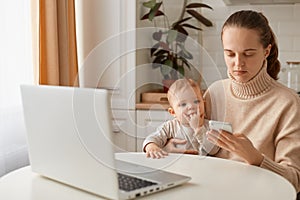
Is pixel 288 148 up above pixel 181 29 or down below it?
below

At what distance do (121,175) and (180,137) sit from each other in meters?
0.48

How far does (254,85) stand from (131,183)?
2.41 ft

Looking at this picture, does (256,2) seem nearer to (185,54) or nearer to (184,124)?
(185,54)

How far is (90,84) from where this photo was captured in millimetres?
2838

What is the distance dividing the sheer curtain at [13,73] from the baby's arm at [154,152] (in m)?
0.80

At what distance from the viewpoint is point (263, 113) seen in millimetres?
1764

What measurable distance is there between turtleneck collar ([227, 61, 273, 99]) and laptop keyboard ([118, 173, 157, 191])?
685mm

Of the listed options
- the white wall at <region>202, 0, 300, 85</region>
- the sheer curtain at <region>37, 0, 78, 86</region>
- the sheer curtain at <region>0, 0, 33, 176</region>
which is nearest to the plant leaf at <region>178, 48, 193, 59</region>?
the white wall at <region>202, 0, 300, 85</region>

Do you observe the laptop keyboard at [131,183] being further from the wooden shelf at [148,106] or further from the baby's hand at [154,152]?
the wooden shelf at [148,106]

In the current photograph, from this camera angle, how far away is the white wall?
9.86ft

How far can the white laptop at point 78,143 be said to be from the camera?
3.55ft

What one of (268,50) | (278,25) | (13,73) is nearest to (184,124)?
(268,50)

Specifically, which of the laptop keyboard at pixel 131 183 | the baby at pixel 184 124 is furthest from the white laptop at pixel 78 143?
the baby at pixel 184 124

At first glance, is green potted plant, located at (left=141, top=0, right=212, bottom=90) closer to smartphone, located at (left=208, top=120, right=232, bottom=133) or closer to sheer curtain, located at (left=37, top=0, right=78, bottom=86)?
sheer curtain, located at (left=37, top=0, right=78, bottom=86)
